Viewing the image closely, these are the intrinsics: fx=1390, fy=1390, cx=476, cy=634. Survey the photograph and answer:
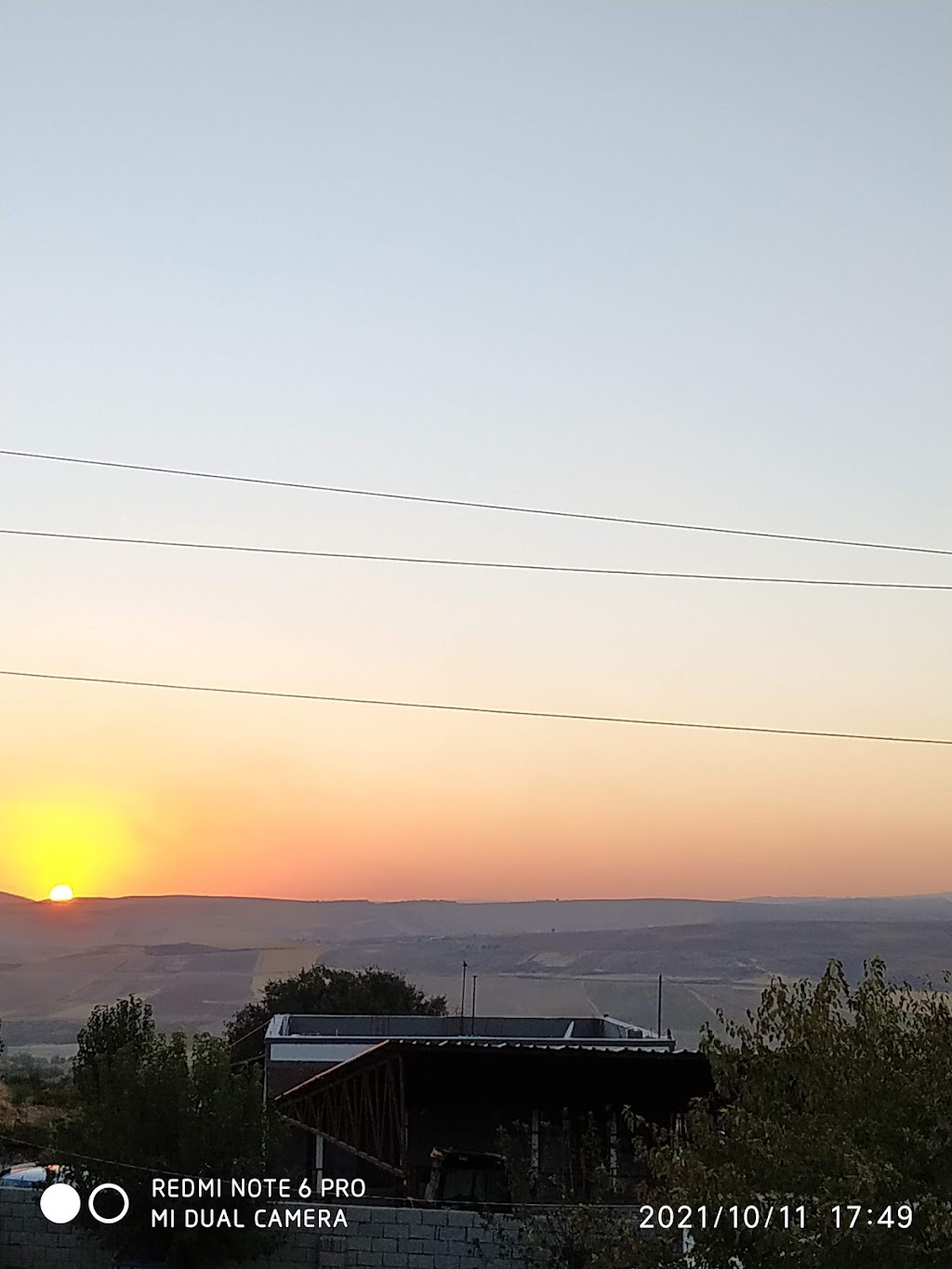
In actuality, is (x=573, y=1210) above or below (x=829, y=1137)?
below

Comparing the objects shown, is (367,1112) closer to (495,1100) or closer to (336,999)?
A: (495,1100)

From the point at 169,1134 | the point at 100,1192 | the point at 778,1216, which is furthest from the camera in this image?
the point at 169,1134

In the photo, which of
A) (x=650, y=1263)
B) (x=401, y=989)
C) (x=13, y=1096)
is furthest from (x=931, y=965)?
(x=650, y=1263)

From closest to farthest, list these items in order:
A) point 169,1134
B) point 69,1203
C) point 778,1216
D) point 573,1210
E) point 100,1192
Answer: point 778,1216
point 573,1210
point 100,1192
point 169,1134
point 69,1203

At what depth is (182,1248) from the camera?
27.7 m

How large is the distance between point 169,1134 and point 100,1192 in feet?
5.64

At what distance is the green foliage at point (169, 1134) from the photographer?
2788 centimetres

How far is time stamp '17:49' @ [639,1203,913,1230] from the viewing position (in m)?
18.8

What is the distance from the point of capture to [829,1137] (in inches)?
762

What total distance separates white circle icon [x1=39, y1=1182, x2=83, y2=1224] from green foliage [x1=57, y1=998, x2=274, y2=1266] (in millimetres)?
569

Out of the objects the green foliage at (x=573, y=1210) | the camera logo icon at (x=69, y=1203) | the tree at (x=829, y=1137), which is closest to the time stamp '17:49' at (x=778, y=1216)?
the tree at (x=829, y=1137)

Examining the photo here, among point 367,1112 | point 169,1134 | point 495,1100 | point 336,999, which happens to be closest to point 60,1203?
point 169,1134

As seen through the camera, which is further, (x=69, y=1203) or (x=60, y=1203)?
(x=60, y=1203)

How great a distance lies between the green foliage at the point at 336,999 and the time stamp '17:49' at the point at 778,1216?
6222 cm
